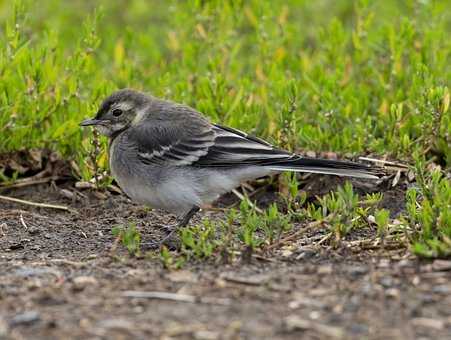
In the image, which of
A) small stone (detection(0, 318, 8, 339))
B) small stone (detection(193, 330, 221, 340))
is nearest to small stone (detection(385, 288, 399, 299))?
small stone (detection(193, 330, 221, 340))

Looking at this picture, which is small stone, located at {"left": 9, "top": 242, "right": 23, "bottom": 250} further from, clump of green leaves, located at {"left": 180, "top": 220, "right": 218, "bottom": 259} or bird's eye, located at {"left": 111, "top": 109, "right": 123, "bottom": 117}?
clump of green leaves, located at {"left": 180, "top": 220, "right": 218, "bottom": 259}

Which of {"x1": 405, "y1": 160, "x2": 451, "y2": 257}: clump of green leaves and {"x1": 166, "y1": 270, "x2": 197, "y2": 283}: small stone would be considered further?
{"x1": 405, "y1": 160, "x2": 451, "y2": 257}: clump of green leaves

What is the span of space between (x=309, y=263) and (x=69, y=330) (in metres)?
1.89

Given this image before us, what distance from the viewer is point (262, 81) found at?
952 cm

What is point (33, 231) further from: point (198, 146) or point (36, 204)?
point (198, 146)

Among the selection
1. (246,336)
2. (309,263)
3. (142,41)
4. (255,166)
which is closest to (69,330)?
(246,336)

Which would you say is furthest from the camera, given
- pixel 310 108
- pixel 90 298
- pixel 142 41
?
pixel 142 41

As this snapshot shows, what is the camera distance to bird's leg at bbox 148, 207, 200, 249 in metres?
6.89

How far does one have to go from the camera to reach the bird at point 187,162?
22.9 feet

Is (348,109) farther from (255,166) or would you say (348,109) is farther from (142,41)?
(142,41)

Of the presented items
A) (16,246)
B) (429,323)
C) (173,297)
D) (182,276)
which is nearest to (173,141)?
(16,246)

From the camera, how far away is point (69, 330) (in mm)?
4777

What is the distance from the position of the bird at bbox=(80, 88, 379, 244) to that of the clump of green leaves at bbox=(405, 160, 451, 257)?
20.7 inches

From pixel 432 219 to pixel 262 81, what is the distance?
3.84 m
